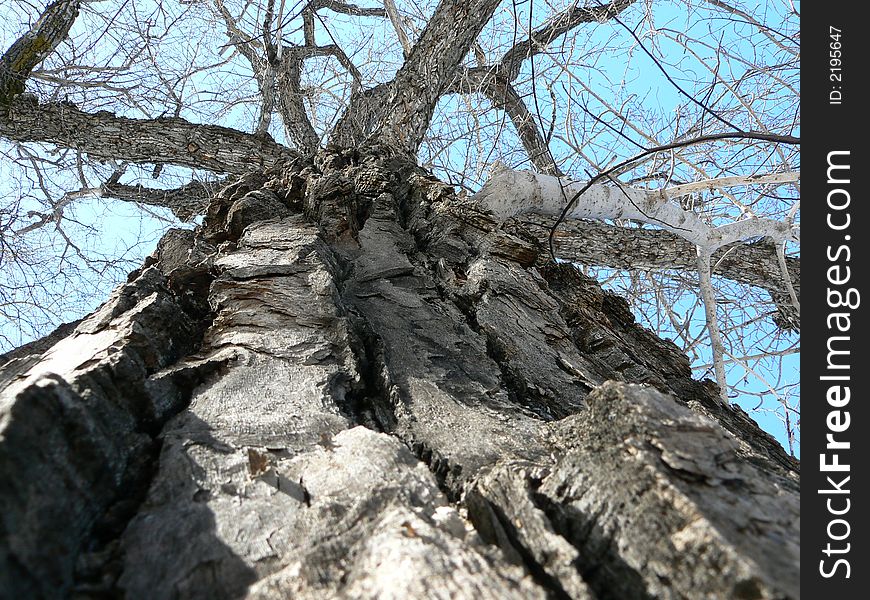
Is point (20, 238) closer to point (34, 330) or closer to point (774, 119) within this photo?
point (34, 330)

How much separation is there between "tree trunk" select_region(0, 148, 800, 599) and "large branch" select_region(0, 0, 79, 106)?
384 centimetres

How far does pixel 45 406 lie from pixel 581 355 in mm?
1218

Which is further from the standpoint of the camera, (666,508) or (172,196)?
(172,196)

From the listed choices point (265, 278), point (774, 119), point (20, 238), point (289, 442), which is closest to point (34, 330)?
point (20, 238)

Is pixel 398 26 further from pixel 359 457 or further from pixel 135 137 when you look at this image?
pixel 359 457

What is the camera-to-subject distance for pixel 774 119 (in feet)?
15.3

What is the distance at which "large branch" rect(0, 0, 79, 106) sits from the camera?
424cm

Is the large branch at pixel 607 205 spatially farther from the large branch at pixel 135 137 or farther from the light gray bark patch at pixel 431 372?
the large branch at pixel 135 137

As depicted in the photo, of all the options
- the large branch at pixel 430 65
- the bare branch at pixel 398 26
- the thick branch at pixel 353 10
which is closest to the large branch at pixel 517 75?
the large branch at pixel 430 65

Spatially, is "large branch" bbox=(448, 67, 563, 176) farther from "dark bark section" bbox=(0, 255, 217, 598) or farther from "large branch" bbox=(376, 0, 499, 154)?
"dark bark section" bbox=(0, 255, 217, 598)

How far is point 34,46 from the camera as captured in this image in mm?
4363

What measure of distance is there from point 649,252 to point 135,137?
406 centimetres
